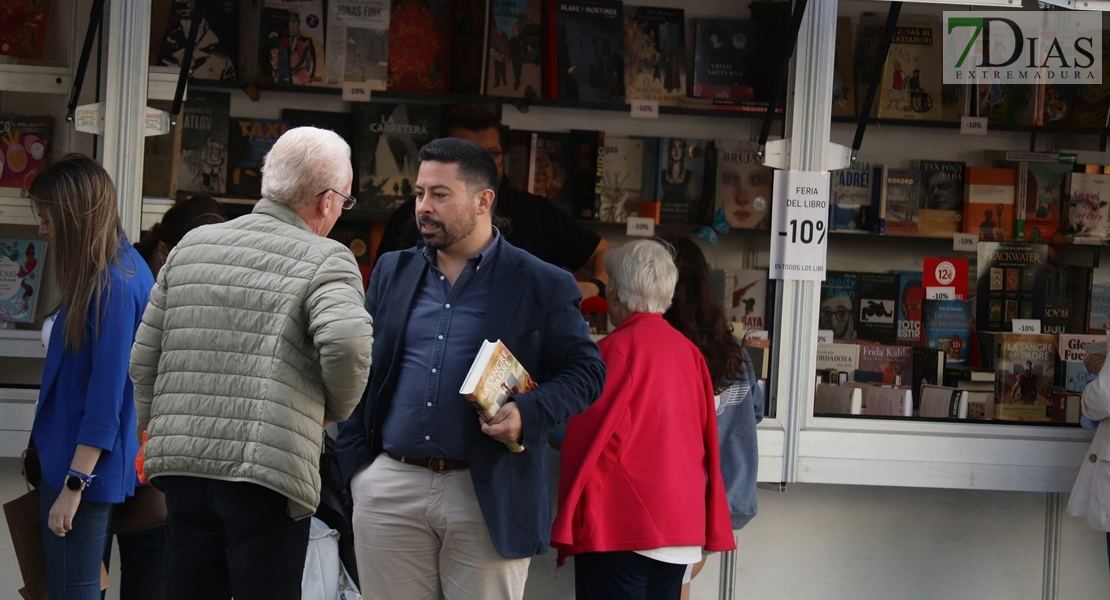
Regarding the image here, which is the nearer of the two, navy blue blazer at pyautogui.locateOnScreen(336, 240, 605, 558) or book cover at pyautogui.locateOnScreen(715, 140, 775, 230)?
navy blue blazer at pyautogui.locateOnScreen(336, 240, 605, 558)

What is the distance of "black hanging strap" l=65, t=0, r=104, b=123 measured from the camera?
361 centimetres

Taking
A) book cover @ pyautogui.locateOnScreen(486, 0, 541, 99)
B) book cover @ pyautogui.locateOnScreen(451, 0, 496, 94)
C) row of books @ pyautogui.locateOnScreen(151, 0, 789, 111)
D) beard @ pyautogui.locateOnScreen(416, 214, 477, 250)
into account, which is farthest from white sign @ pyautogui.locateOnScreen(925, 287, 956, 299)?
beard @ pyautogui.locateOnScreen(416, 214, 477, 250)

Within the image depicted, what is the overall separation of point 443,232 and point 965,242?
2718 mm

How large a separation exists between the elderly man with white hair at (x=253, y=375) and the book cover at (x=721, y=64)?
103 inches

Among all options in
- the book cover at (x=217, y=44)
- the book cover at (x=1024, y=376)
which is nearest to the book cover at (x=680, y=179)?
the book cover at (x=1024, y=376)

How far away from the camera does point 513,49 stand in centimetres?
477

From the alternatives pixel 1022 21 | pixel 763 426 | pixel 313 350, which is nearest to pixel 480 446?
pixel 313 350

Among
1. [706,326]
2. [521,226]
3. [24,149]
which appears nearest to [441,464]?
[706,326]

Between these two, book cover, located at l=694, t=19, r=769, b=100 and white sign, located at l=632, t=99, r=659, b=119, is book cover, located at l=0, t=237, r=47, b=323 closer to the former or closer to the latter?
white sign, located at l=632, t=99, r=659, b=119

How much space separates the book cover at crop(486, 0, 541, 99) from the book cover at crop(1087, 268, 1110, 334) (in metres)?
2.44

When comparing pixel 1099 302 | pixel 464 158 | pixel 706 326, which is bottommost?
pixel 706 326

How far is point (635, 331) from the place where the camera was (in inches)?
124

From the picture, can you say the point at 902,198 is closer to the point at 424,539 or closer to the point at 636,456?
the point at 636,456

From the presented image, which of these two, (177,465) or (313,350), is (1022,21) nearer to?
(313,350)
